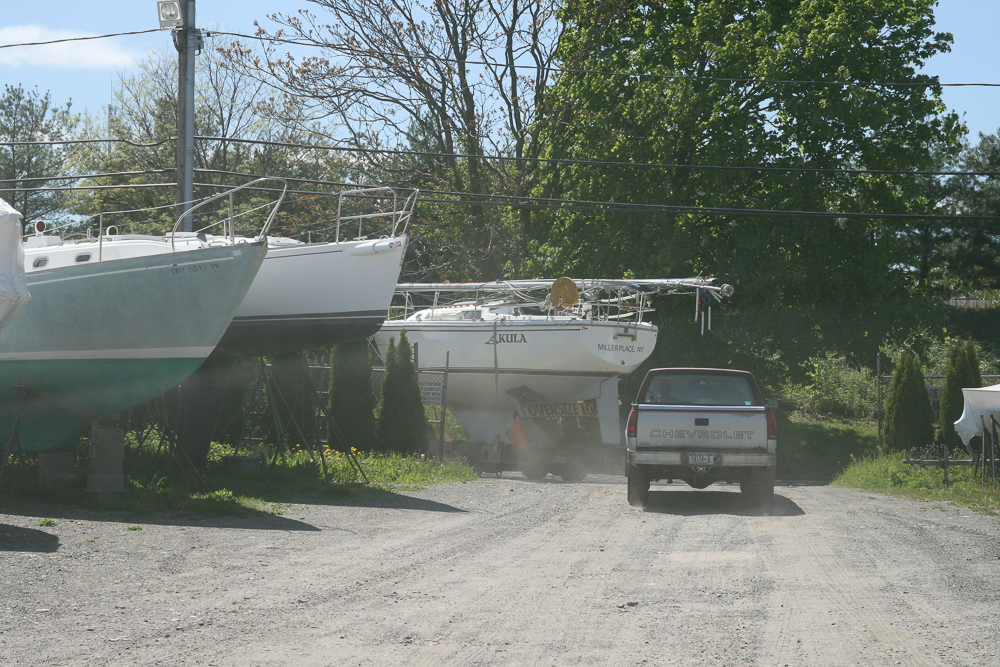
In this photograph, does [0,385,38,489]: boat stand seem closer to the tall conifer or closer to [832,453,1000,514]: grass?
[832,453,1000,514]: grass

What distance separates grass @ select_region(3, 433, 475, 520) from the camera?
37.0ft

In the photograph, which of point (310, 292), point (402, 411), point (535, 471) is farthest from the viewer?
point (535, 471)

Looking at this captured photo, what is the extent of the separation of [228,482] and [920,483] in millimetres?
11072

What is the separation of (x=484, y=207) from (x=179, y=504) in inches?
783

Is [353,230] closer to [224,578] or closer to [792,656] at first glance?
[224,578]

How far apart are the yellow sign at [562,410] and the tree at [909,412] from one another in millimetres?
6174

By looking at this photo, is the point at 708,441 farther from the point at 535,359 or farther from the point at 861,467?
the point at 535,359

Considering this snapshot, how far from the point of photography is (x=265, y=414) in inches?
764

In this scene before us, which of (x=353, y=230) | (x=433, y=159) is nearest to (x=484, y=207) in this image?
(x=433, y=159)

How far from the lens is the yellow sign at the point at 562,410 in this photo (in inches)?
834

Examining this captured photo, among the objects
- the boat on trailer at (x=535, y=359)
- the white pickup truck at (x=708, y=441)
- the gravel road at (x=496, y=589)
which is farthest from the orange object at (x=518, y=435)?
the gravel road at (x=496, y=589)

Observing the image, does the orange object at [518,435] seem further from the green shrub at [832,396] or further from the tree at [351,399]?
the green shrub at [832,396]

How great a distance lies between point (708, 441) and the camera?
40.4 ft

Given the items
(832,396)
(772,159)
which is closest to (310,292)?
(772,159)
